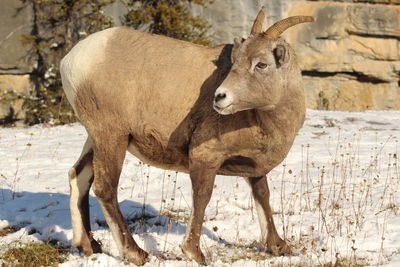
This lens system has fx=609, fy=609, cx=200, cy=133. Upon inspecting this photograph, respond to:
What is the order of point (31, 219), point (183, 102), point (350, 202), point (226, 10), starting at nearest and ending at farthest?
point (183, 102), point (31, 219), point (350, 202), point (226, 10)

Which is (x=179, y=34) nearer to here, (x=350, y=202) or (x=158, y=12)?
(x=158, y=12)

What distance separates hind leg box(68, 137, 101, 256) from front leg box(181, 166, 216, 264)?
1.09m

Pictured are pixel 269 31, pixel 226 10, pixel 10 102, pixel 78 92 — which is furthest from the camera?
pixel 226 10

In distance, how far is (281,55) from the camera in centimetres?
479

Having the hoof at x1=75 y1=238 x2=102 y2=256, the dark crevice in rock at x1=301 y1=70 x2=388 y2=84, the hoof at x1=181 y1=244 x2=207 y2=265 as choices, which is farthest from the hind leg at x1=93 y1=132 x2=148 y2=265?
the dark crevice in rock at x1=301 y1=70 x2=388 y2=84

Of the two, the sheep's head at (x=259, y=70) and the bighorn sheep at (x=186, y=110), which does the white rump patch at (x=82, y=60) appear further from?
the sheep's head at (x=259, y=70)

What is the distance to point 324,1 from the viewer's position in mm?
16438

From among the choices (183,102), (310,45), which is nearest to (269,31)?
(183,102)

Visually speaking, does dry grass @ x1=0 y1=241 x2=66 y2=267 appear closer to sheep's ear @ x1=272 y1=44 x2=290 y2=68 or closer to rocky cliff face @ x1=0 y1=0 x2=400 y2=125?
sheep's ear @ x1=272 y1=44 x2=290 y2=68

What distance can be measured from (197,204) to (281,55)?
144cm

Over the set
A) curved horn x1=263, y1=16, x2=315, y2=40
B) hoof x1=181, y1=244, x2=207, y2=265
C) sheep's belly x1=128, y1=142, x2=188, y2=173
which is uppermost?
curved horn x1=263, y1=16, x2=315, y2=40

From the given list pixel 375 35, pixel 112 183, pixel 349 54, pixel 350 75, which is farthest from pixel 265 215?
pixel 375 35

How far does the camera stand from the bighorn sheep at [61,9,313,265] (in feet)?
16.0

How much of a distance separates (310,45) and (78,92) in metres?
11.8
